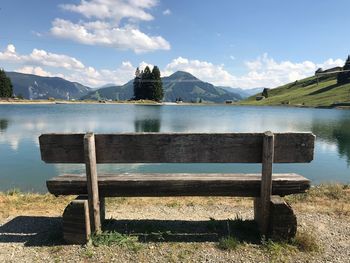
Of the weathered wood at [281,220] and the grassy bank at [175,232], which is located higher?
the weathered wood at [281,220]

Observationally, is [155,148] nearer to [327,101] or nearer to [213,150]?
[213,150]

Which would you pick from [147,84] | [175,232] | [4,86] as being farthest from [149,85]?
[175,232]

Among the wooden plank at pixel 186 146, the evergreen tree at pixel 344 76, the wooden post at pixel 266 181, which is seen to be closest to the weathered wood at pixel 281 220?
the wooden post at pixel 266 181

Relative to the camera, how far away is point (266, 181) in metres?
6.55

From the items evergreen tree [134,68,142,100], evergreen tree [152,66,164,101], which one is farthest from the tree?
evergreen tree [152,66,164,101]

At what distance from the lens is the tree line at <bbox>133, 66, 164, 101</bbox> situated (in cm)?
16132

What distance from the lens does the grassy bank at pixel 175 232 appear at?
6.15 metres

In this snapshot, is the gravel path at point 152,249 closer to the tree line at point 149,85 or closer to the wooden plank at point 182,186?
the wooden plank at point 182,186

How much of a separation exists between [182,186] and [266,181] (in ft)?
5.47

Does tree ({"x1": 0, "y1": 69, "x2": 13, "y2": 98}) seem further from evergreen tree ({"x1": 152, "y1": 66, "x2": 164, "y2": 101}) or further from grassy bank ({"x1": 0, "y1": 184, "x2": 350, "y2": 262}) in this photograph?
grassy bank ({"x1": 0, "y1": 184, "x2": 350, "y2": 262})

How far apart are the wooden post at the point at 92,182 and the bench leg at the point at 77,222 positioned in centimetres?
14

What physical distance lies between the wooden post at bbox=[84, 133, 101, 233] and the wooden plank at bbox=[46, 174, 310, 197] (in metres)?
0.29

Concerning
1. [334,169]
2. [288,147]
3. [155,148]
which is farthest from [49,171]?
[334,169]

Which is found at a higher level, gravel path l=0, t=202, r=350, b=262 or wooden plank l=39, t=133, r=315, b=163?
wooden plank l=39, t=133, r=315, b=163
